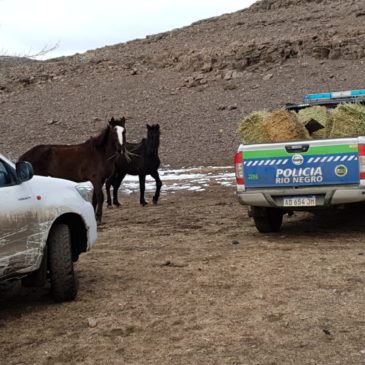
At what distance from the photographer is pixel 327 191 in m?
9.18

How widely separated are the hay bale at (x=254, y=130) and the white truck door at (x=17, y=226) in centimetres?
468

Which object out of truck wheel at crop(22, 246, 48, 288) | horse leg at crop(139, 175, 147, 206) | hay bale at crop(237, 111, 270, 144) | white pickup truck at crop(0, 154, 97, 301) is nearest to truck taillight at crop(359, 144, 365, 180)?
hay bale at crop(237, 111, 270, 144)

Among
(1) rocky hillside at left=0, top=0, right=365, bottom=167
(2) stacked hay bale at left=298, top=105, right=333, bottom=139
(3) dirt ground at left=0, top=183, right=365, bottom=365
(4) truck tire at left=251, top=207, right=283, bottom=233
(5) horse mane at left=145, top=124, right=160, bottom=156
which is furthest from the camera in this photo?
(1) rocky hillside at left=0, top=0, right=365, bottom=167

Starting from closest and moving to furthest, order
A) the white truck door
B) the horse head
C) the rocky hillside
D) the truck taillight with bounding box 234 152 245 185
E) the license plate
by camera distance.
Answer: the white truck door
the license plate
the truck taillight with bounding box 234 152 245 185
the horse head
the rocky hillside

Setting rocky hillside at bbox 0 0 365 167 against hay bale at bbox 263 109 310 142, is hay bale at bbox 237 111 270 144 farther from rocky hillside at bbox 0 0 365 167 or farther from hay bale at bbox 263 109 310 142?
rocky hillside at bbox 0 0 365 167

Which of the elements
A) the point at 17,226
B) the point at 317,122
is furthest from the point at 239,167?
the point at 17,226

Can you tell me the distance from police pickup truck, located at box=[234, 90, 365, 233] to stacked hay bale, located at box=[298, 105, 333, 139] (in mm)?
1117

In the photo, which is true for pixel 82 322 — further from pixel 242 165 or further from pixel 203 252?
pixel 242 165

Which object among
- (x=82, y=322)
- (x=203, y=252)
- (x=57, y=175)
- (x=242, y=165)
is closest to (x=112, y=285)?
(x=82, y=322)

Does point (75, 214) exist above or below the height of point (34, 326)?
above

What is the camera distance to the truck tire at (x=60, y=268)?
21.6 ft

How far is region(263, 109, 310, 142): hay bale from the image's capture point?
9.89m

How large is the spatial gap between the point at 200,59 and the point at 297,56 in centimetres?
662

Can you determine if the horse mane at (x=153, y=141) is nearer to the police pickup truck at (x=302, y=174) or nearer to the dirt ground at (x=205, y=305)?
the dirt ground at (x=205, y=305)
